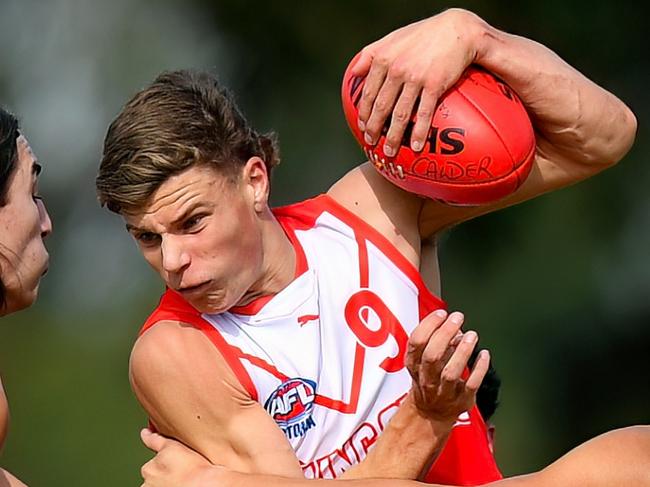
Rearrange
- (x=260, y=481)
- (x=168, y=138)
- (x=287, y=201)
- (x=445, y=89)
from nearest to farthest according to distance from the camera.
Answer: (x=260, y=481) < (x=445, y=89) < (x=168, y=138) < (x=287, y=201)

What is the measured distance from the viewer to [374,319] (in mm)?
4340

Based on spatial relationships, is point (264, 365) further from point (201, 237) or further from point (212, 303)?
point (201, 237)

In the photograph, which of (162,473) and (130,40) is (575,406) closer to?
(130,40)

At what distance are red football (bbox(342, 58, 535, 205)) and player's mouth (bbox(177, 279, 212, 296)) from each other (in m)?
0.59

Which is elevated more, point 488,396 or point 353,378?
point 353,378

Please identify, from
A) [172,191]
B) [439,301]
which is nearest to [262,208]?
[172,191]

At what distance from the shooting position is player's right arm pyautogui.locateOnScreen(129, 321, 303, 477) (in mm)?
3988

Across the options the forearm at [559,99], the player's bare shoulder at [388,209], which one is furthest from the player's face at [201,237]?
the forearm at [559,99]

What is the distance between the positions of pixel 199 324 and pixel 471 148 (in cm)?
93

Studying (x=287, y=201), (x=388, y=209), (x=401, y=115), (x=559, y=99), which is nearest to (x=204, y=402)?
(x=388, y=209)

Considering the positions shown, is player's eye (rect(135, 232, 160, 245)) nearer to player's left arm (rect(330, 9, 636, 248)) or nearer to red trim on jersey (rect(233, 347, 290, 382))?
red trim on jersey (rect(233, 347, 290, 382))

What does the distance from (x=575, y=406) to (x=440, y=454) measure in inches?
253

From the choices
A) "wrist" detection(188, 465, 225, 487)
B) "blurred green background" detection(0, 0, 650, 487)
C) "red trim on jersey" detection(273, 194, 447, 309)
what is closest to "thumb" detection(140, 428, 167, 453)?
"wrist" detection(188, 465, 225, 487)

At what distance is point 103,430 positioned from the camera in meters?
10.2
